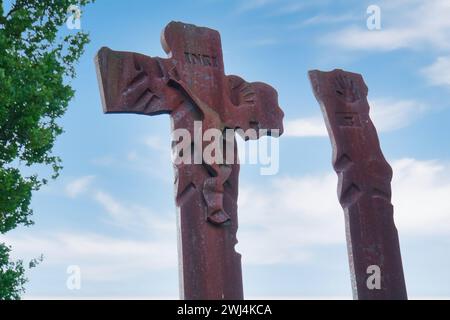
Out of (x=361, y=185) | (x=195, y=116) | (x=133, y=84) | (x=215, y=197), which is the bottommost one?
(x=215, y=197)

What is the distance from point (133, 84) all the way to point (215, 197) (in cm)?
131

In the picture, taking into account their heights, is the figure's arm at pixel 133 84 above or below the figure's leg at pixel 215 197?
above

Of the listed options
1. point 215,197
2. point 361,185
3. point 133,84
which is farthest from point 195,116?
point 361,185

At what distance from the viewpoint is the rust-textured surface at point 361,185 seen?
640 centimetres

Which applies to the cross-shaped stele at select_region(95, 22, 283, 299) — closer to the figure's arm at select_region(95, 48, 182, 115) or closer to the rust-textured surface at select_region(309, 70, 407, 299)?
the figure's arm at select_region(95, 48, 182, 115)

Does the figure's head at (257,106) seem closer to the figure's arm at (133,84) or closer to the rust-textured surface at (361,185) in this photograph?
the rust-textured surface at (361,185)

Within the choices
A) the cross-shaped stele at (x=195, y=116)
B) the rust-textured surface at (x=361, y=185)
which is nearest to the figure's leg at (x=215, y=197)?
the cross-shaped stele at (x=195, y=116)

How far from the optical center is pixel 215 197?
5.80 metres

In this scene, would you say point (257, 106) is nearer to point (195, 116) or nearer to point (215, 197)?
point (195, 116)

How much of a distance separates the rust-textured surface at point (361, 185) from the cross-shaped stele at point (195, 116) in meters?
0.98

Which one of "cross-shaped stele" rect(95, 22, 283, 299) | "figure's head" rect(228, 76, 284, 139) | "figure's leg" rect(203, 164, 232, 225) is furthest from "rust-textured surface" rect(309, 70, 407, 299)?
"figure's leg" rect(203, 164, 232, 225)

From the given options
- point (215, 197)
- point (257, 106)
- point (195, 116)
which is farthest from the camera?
point (257, 106)
